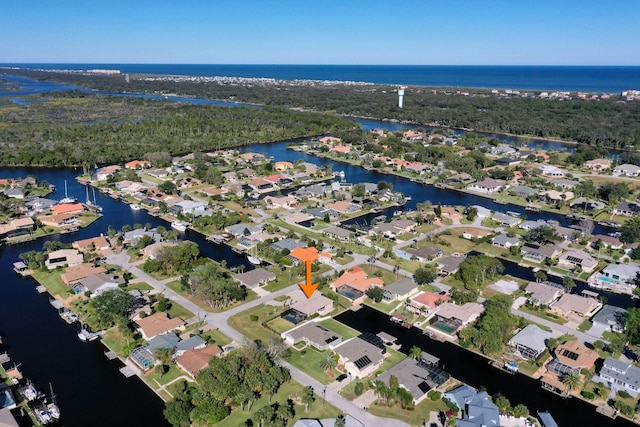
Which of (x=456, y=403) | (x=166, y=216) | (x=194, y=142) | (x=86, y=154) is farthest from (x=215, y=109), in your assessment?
(x=456, y=403)

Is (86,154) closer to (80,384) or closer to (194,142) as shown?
(194,142)

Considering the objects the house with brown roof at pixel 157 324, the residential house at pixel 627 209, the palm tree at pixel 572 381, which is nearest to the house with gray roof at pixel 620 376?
the palm tree at pixel 572 381

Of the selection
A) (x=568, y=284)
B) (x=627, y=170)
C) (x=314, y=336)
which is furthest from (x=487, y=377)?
(x=627, y=170)

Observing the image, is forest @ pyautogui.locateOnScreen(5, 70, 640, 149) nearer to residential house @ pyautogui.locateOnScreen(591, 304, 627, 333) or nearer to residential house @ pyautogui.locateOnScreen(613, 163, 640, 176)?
residential house @ pyautogui.locateOnScreen(613, 163, 640, 176)

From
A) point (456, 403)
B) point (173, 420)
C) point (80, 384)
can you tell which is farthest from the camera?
point (80, 384)

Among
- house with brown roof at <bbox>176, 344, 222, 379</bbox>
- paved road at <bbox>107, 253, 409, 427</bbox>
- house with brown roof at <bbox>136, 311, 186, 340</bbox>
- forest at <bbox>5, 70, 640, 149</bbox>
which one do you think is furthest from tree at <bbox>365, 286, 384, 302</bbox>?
forest at <bbox>5, 70, 640, 149</bbox>

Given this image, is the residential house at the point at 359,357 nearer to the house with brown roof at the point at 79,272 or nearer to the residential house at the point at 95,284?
the residential house at the point at 95,284
